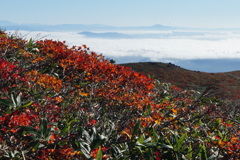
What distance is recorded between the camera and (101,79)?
1278 cm

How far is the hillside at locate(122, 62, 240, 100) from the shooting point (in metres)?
34.7

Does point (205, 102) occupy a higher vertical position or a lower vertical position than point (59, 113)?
lower

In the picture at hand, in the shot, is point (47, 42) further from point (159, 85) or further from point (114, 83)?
point (159, 85)

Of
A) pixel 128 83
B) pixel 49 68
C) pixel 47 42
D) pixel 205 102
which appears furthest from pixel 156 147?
pixel 205 102

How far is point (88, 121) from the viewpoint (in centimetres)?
766

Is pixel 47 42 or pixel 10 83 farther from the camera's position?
pixel 47 42

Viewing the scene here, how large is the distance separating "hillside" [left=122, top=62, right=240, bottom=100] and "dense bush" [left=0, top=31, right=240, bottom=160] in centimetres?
2041

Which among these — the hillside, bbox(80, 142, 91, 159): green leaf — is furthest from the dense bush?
the hillside

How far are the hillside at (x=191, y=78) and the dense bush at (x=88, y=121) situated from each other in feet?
67.0

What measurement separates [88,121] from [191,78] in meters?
34.9

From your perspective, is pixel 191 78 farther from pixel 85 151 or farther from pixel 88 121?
pixel 85 151

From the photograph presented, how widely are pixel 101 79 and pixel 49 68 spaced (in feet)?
10.4

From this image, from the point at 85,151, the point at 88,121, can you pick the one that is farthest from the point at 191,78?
the point at 85,151

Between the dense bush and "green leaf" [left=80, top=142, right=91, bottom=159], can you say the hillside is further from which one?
"green leaf" [left=80, top=142, right=91, bottom=159]
